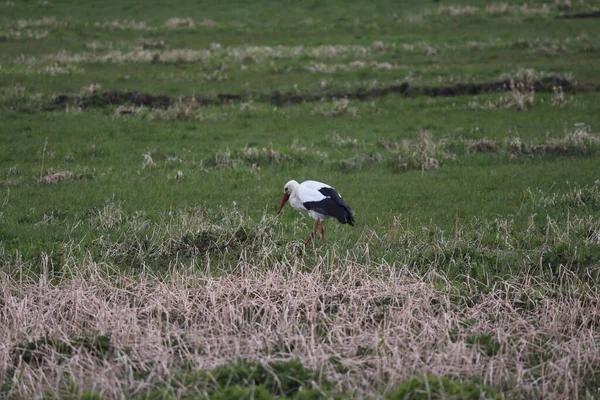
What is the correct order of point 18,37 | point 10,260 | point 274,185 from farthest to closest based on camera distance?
point 18,37 → point 274,185 → point 10,260

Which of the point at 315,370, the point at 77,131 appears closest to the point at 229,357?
the point at 315,370


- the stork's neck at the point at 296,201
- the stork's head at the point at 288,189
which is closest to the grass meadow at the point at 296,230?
the stork's head at the point at 288,189

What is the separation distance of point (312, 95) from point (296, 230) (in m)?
11.0

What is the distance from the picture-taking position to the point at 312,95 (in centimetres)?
2167

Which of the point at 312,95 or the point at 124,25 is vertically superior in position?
the point at 124,25

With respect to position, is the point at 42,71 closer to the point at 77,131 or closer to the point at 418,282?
the point at 77,131

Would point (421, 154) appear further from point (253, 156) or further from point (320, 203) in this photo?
point (320, 203)

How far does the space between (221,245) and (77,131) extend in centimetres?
866

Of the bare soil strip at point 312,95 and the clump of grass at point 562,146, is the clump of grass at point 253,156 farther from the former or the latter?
the bare soil strip at point 312,95

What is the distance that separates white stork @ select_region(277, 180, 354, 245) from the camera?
1003 cm

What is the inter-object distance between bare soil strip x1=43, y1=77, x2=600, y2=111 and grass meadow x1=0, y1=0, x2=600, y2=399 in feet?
0.27

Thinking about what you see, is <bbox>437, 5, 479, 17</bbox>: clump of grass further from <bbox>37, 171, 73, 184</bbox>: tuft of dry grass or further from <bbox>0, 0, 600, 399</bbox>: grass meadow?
<bbox>37, 171, 73, 184</bbox>: tuft of dry grass

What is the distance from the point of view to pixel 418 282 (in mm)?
8211

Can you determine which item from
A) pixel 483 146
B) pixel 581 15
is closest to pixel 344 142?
pixel 483 146
